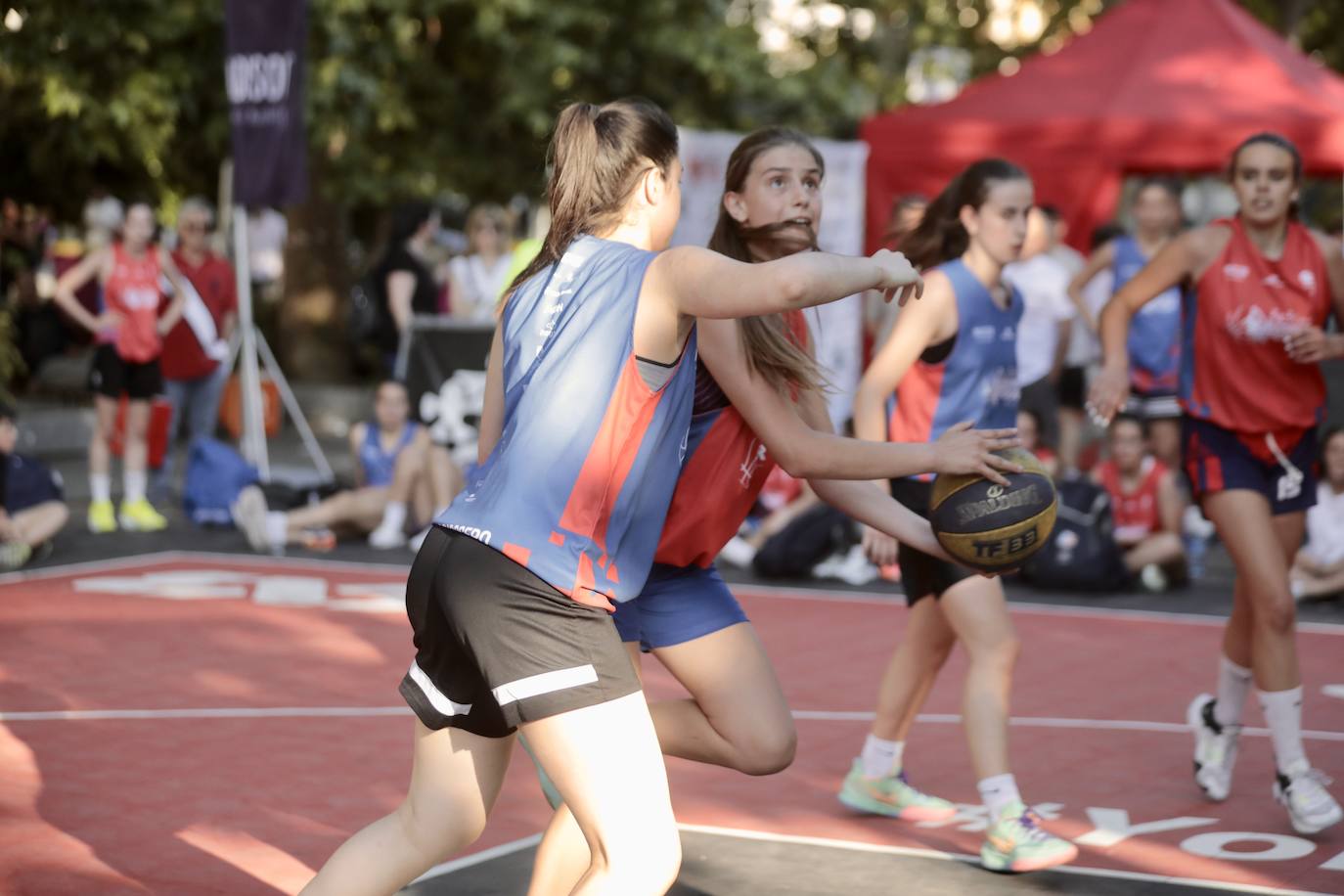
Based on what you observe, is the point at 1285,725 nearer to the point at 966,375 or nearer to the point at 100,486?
the point at 966,375

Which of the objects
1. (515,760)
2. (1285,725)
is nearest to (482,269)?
(515,760)

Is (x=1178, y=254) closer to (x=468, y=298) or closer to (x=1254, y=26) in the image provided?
(x=468, y=298)

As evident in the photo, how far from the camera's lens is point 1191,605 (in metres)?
10.9

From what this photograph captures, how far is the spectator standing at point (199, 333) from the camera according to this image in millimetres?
13766

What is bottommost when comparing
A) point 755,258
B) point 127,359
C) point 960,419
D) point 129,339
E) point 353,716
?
point 353,716

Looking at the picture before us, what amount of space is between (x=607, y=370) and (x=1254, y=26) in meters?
14.3

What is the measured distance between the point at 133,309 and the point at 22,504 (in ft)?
6.33

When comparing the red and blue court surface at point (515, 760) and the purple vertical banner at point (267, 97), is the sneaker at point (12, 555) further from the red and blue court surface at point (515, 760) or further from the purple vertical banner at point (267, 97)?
the purple vertical banner at point (267, 97)

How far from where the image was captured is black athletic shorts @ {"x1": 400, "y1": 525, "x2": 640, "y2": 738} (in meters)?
3.60

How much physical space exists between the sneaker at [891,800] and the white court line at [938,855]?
0.29 m

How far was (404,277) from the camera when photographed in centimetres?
1426

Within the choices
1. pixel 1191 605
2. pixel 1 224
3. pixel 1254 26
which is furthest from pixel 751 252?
pixel 1 224

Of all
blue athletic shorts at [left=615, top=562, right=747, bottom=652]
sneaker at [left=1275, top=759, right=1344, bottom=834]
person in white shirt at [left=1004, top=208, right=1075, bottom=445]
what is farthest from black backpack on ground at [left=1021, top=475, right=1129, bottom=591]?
blue athletic shorts at [left=615, top=562, right=747, bottom=652]

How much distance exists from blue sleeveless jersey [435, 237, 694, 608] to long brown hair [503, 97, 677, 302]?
0.15 meters
